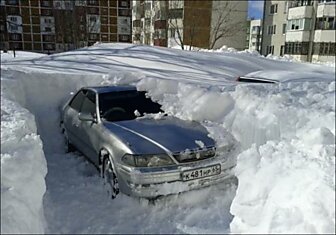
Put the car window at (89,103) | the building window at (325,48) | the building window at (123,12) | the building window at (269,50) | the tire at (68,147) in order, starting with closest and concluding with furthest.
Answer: the car window at (89,103)
the tire at (68,147)
the building window at (325,48)
the building window at (269,50)
the building window at (123,12)

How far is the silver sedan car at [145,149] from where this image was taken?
3.45m

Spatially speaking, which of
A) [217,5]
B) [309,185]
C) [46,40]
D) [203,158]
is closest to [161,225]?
[203,158]

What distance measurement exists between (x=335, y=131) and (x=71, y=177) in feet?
11.1

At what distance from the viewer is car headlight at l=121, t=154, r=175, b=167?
137 inches

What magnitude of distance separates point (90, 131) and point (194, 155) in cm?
168

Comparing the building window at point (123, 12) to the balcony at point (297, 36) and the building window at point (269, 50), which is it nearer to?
the building window at point (269, 50)

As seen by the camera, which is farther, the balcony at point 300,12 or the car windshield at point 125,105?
the balcony at point 300,12

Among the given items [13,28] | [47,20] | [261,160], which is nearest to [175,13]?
[261,160]

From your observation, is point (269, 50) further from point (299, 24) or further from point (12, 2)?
point (12, 2)

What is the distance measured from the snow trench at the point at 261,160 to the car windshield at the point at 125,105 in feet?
0.98

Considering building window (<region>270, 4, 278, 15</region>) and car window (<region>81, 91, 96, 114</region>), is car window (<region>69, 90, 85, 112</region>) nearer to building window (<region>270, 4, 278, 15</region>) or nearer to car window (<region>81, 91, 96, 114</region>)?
car window (<region>81, 91, 96, 114</region>)

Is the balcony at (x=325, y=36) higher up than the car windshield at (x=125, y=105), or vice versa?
the balcony at (x=325, y=36)

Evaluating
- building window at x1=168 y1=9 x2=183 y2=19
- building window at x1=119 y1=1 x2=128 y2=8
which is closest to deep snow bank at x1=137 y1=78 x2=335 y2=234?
building window at x1=168 y1=9 x2=183 y2=19

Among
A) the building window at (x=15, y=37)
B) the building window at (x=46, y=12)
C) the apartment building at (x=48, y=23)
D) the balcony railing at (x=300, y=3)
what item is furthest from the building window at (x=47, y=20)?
the balcony railing at (x=300, y=3)
